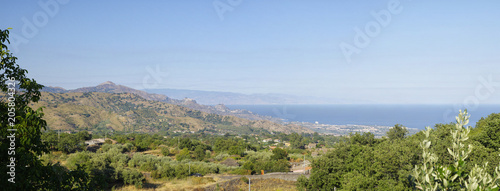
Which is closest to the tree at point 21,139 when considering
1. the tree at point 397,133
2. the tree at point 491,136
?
the tree at point 491,136

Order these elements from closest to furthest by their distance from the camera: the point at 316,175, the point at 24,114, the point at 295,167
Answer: the point at 24,114
the point at 316,175
the point at 295,167

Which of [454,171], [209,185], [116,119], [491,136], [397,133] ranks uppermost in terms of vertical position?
[454,171]

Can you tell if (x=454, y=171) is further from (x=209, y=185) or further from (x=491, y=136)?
(x=209, y=185)

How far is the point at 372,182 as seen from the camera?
16.0 metres

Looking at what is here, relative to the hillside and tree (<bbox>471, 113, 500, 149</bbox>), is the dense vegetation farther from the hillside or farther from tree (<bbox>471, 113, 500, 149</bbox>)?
the hillside

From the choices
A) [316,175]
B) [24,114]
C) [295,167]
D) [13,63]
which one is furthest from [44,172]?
[295,167]

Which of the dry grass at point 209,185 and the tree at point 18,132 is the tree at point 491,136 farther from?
the tree at point 18,132

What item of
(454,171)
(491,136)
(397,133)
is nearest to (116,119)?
(397,133)

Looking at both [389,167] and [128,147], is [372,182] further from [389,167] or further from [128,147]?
[128,147]

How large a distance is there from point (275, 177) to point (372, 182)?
13297 millimetres

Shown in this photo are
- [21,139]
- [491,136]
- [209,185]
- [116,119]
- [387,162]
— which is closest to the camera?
[21,139]

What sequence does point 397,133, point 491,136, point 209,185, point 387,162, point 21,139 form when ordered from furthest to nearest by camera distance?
point 397,133 < point 209,185 < point 491,136 < point 387,162 < point 21,139

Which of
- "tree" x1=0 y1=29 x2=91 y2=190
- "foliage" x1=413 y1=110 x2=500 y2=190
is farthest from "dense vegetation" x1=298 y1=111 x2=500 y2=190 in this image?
"tree" x1=0 y1=29 x2=91 y2=190

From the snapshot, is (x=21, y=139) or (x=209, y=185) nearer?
(x=21, y=139)
